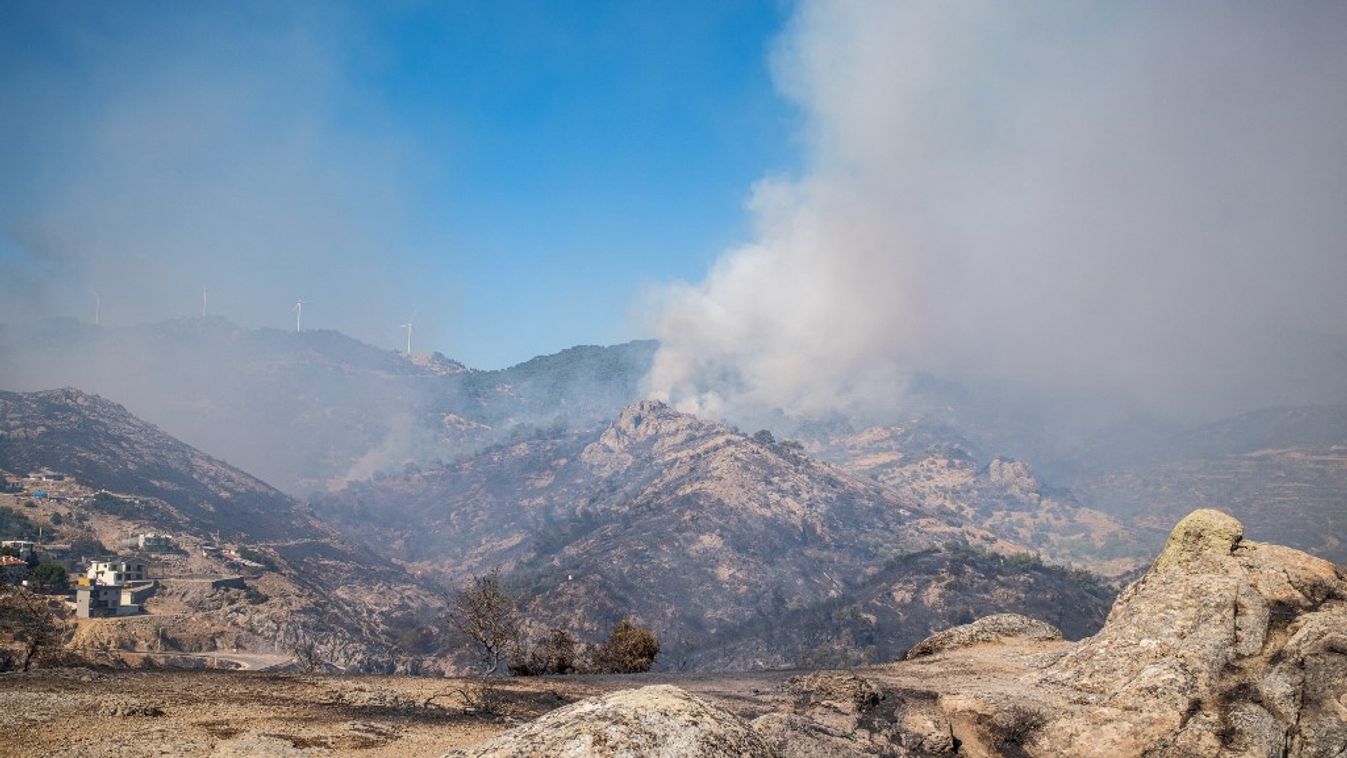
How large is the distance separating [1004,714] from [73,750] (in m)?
20.5

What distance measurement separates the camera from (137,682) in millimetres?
21203

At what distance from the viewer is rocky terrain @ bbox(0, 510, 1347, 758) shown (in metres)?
17.1

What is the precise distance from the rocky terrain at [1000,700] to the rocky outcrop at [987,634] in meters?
8.83

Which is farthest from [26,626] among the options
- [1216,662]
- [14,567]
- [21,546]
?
[21,546]

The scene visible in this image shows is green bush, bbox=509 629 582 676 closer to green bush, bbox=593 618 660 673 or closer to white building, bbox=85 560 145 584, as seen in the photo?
green bush, bbox=593 618 660 673

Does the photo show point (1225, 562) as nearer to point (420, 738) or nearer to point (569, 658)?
point (420, 738)

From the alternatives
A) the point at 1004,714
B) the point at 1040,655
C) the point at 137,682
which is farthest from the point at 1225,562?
the point at 137,682

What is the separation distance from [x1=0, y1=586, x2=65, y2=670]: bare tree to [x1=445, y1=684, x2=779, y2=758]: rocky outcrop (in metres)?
28.3

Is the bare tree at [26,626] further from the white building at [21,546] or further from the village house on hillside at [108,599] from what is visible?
the white building at [21,546]

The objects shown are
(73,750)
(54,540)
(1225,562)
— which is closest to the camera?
(73,750)

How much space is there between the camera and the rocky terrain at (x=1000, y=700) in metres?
17.1

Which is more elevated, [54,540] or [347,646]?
[54,540]

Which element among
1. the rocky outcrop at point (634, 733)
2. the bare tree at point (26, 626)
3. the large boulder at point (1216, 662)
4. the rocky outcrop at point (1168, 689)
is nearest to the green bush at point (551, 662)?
the rocky outcrop at point (1168, 689)

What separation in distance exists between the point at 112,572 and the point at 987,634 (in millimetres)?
143624
